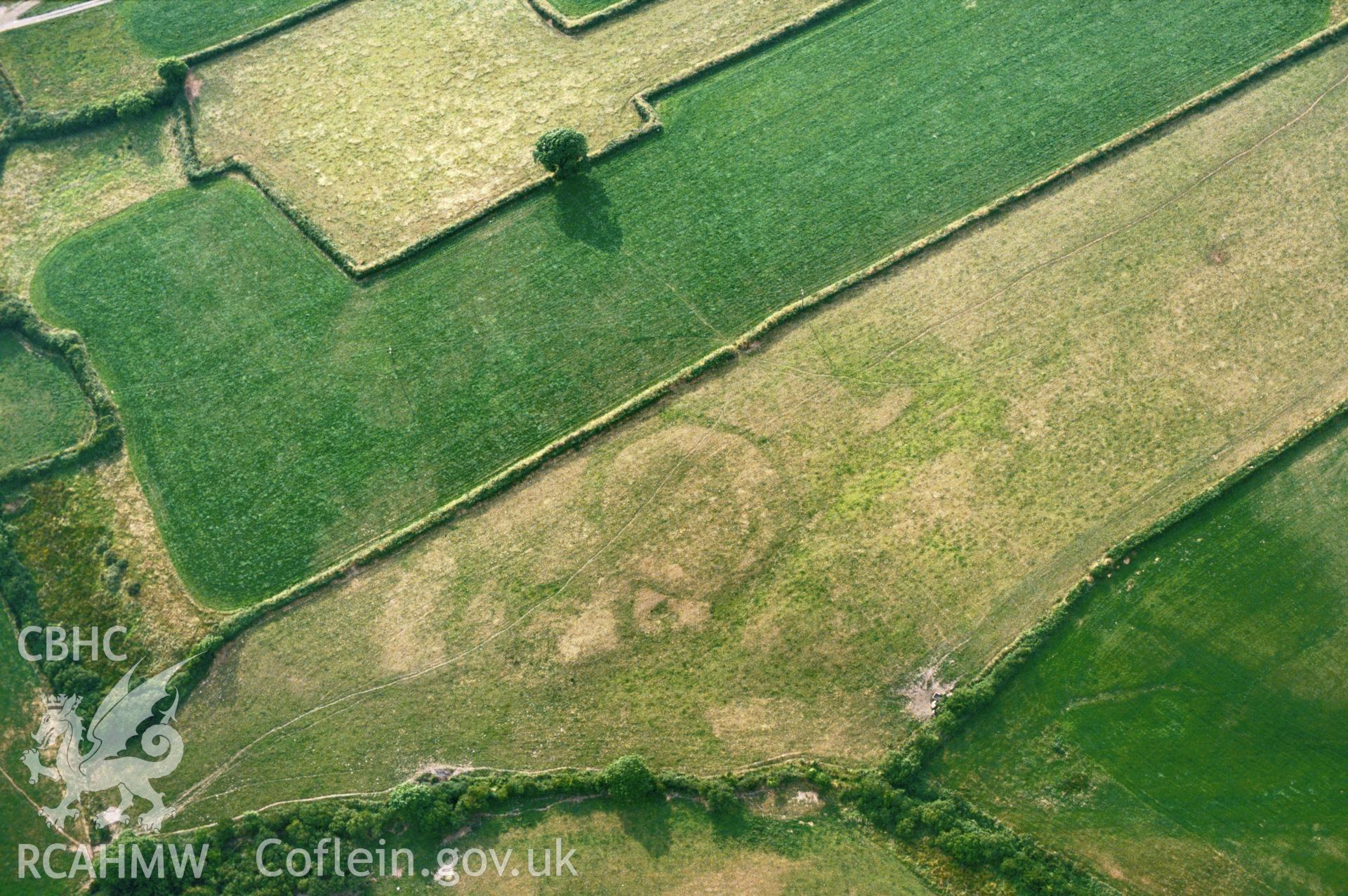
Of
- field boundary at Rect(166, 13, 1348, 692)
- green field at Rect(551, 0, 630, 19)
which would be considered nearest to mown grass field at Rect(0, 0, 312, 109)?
field boundary at Rect(166, 13, 1348, 692)

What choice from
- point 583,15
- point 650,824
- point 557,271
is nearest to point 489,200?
point 557,271

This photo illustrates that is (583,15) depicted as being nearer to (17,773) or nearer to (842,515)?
(842,515)

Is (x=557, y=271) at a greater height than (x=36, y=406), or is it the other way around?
(x=557, y=271)

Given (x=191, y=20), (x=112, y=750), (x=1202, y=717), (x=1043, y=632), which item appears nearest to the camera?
(x=1202, y=717)

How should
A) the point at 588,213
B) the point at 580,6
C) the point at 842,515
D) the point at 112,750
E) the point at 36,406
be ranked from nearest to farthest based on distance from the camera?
the point at 112,750
the point at 842,515
the point at 36,406
the point at 588,213
the point at 580,6

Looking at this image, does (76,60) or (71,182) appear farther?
(76,60)

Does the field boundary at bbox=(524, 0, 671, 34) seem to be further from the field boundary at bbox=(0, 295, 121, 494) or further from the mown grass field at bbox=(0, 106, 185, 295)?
the field boundary at bbox=(0, 295, 121, 494)

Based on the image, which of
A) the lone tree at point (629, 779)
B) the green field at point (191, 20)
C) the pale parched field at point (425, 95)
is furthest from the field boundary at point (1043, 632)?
the green field at point (191, 20)
